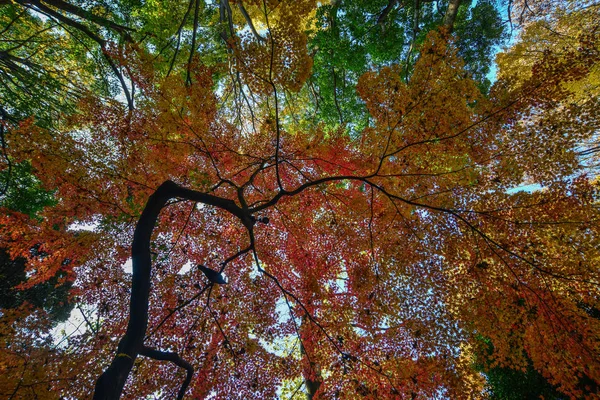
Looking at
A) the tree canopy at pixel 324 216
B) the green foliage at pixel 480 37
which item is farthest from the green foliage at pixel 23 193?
the green foliage at pixel 480 37

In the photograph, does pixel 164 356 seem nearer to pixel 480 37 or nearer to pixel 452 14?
pixel 452 14

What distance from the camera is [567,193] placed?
5586mm

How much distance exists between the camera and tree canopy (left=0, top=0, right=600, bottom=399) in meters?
5.64

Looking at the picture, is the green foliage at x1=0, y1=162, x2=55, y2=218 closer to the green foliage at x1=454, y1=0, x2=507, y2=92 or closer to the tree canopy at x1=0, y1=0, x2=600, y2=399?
the tree canopy at x1=0, y1=0, x2=600, y2=399

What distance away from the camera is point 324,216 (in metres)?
8.86

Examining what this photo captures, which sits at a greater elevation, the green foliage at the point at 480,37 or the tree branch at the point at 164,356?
the green foliage at the point at 480,37

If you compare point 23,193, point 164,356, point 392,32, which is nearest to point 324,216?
point 164,356

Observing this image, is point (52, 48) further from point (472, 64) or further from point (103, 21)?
point (472, 64)

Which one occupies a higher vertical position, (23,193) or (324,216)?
(324,216)

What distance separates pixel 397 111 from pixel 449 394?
765cm

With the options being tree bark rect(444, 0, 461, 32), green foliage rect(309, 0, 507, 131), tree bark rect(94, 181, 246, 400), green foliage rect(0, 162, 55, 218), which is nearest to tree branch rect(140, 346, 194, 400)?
tree bark rect(94, 181, 246, 400)

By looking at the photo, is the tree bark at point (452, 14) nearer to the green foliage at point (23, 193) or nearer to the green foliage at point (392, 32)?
the green foliage at point (392, 32)

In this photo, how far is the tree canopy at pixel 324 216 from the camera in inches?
222

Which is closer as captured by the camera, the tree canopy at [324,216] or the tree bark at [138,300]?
the tree bark at [138,300]
